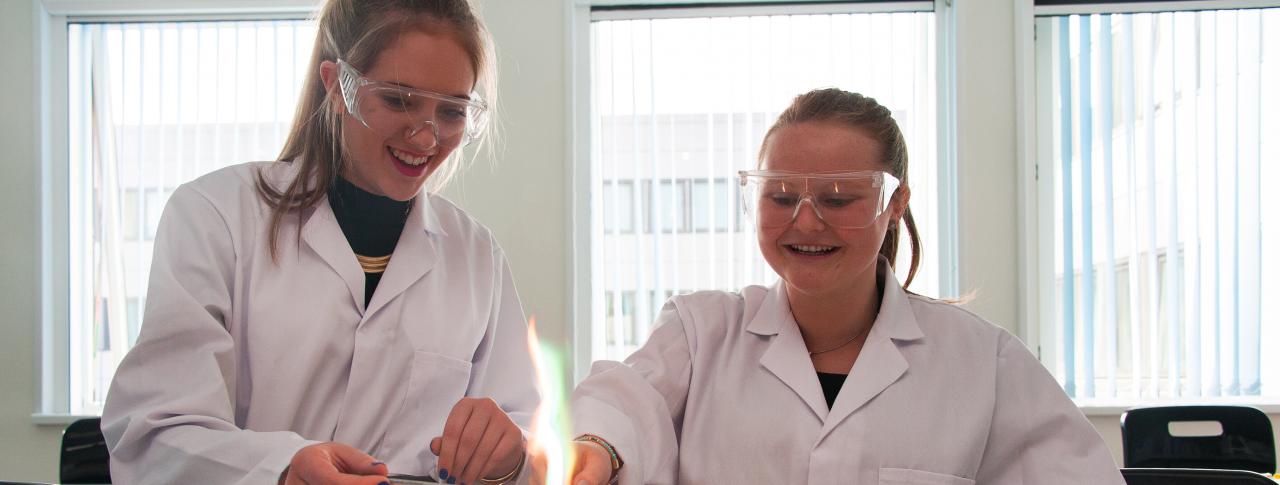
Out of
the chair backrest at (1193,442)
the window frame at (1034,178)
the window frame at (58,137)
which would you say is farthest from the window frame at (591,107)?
the chair backrest at (1193,442)

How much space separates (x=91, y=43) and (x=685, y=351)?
14.2ft

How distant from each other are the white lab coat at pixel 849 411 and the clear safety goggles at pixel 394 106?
1.64 feet

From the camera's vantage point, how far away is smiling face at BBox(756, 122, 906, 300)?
1.66m

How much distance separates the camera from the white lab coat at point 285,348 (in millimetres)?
1428

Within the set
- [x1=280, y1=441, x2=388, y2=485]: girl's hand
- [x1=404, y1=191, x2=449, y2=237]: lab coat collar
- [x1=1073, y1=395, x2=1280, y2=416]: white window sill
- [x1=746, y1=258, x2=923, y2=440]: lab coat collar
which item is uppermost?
[x1=404, y1=191, x2=449, y2=237]: lab coat collar

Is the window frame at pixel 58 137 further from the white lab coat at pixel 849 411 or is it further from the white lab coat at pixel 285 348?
the white lab coat at pixel 849 411

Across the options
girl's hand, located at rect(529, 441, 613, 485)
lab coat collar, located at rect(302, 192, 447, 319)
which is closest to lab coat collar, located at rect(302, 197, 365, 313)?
lab coat collar, located at rect(302, 192, 447, 319)

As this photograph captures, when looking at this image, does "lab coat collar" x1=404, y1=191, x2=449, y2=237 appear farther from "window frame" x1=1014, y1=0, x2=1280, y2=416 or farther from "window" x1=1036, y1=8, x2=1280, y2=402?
"window" x1=1036, y1=8, x2=1280, y2=402

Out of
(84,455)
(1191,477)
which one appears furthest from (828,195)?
(84,455)

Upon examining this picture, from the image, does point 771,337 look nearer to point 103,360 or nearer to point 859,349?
point 859,349

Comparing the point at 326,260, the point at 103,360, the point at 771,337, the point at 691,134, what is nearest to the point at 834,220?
the point at 771,337

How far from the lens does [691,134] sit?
15.4 feet

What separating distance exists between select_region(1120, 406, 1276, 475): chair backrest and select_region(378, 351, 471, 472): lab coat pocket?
81.5 inches

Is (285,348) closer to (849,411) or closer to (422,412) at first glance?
(422,412)
